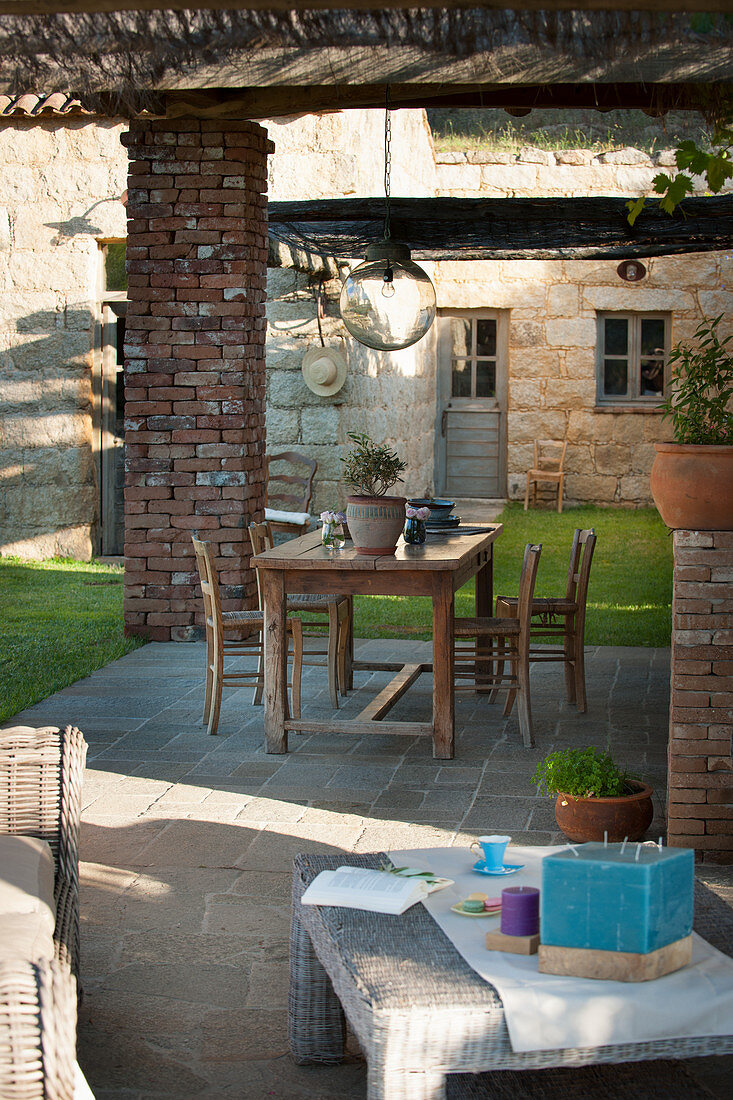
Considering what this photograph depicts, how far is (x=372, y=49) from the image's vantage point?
7.79ft

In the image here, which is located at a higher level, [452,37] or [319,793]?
[452,37]

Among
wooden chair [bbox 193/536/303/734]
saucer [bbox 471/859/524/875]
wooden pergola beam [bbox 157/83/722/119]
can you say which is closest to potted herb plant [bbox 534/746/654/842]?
saucer [bbox 471/859/524/875]

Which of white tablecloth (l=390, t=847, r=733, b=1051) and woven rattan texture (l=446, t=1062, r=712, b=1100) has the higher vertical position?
white tablecloth (l=390, t=847, r=733, b=1051)

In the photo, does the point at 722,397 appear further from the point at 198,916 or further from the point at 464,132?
the point at 464,132

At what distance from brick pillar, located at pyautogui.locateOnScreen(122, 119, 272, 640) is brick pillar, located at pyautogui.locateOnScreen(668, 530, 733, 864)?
12.6 ft

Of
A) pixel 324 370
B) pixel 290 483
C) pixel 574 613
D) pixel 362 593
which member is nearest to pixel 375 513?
pixel 362 593

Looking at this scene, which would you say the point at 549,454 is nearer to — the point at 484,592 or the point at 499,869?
the point at 484,592

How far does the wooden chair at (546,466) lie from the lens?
1386 centimetres

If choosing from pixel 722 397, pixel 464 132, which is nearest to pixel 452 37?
pixel 722 397

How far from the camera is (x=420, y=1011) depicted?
6.26ft

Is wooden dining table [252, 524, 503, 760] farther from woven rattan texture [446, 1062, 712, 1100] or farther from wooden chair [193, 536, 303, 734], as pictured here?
woven rattan texture [446, 1062, 712, 1100]

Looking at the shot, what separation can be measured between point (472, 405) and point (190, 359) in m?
7.92

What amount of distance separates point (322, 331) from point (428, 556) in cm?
556

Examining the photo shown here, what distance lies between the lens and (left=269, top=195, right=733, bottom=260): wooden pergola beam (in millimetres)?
7031
